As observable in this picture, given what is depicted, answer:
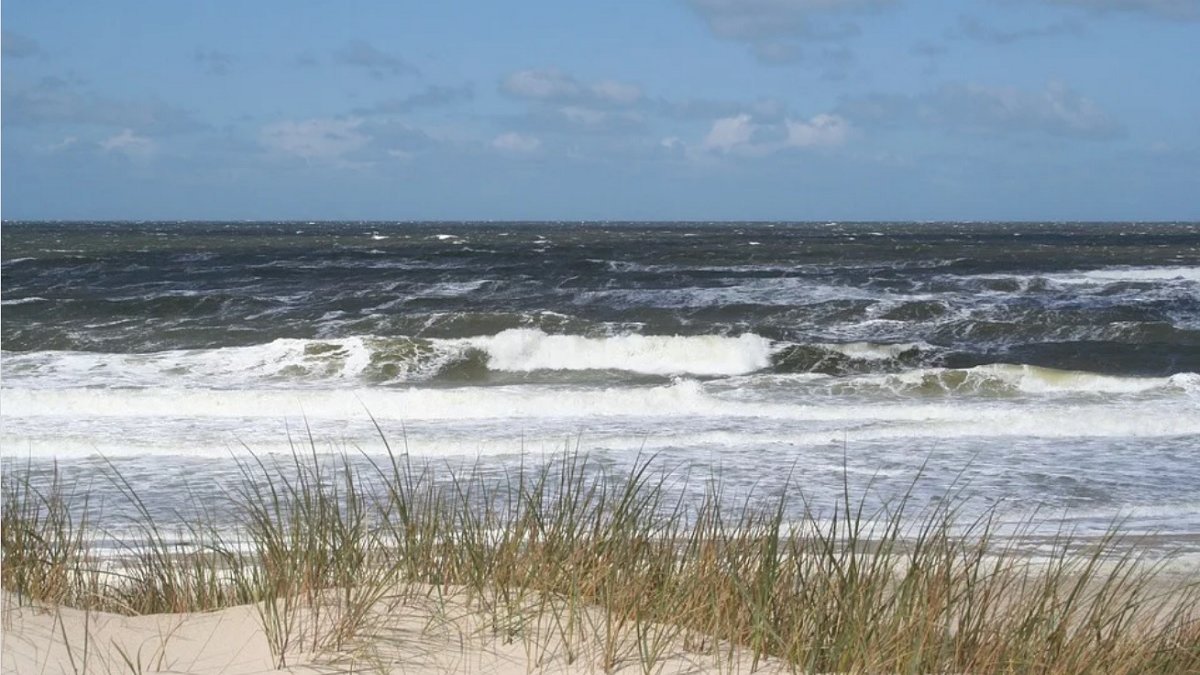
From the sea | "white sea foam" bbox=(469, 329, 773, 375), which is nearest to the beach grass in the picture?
the sea

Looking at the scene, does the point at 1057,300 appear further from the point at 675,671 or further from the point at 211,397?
the point at 675,671

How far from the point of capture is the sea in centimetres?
957

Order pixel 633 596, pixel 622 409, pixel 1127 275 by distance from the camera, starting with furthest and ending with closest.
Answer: pixel 1127 275 → pixel 622 409 → pixel 633 596

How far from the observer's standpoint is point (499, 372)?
17.7 metres

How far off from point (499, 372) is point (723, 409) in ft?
17.8

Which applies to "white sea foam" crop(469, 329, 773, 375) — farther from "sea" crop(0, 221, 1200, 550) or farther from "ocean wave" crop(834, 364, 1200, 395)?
"ocean wave" crop(834, 364, 1200, 395)

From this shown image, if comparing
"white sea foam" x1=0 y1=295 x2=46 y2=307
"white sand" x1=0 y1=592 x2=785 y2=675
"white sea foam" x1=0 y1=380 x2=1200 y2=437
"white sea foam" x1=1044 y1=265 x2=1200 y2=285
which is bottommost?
"white sea foam" x1=0 y1=380 x2=1200 y2=437

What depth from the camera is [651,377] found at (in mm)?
17031

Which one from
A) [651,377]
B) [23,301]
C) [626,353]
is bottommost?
[651,377]

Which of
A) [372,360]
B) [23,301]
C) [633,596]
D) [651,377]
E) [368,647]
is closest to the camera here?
[368,647]

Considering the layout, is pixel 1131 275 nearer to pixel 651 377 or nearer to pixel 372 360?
pixel 651 377

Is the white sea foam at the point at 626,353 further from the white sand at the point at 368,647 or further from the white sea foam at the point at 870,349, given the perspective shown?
the white sand at the point at 368,647

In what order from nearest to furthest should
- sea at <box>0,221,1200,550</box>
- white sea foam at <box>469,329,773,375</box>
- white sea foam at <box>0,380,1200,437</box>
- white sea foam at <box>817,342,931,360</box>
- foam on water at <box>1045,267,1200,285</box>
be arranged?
1. sea at <box>0,221,1200,550</box>
2. white sea foam at <box>0,380,1200,437</box>
3. white sea foam at <box>469,329,773,375</box>
4. white sea foam at <box>817,342,931,360</box>
5. foam on water at <box>1045,267,1200,285</box>

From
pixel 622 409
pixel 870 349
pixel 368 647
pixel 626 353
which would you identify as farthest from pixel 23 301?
pixel 368 647
